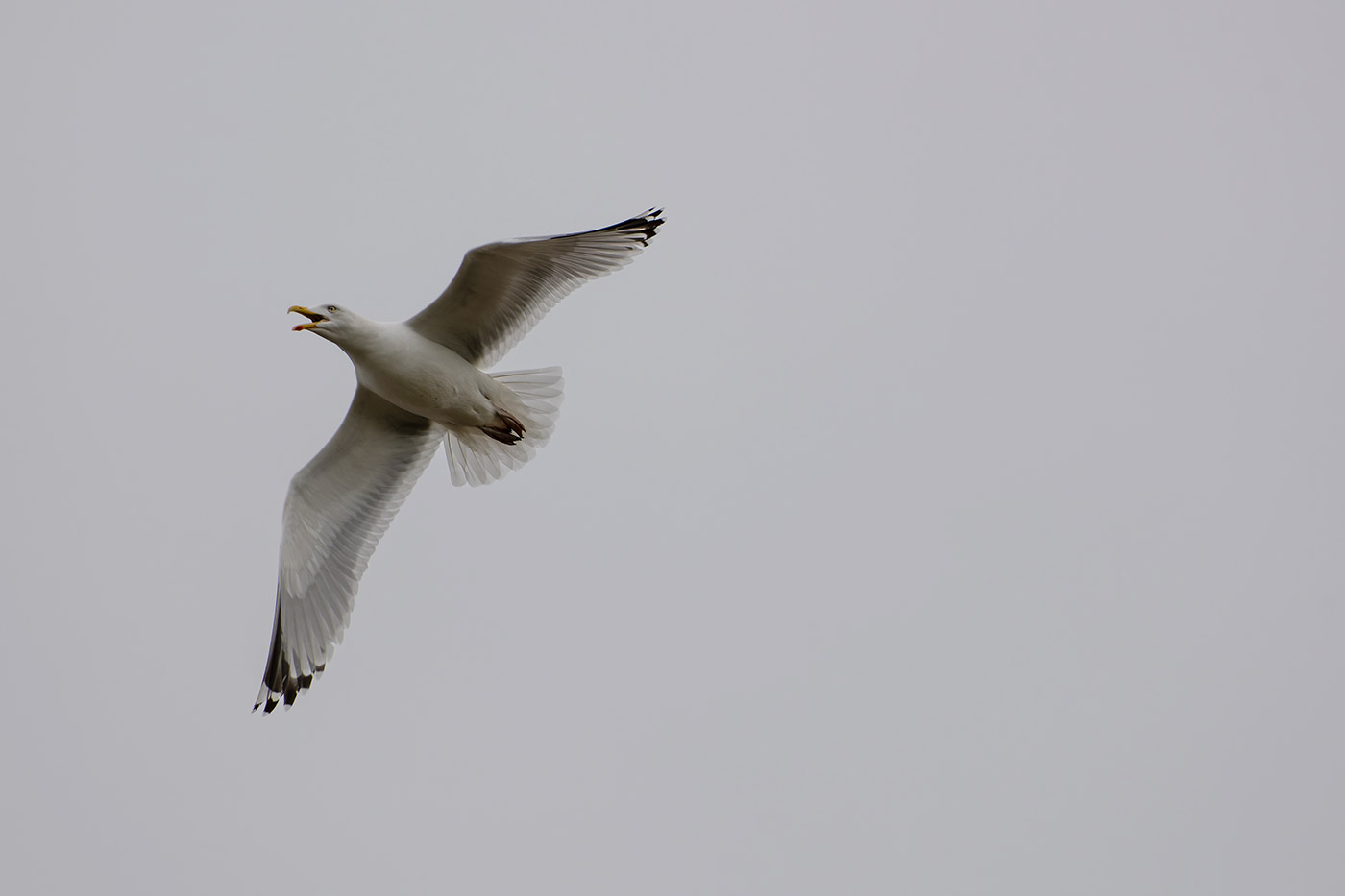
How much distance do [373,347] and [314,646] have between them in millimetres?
2202

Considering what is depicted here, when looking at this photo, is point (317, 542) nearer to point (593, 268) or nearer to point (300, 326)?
point (300, 326)

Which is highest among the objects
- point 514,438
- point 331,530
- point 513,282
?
point 513,282

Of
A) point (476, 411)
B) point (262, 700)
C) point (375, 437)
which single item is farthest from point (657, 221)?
point (262, 700)

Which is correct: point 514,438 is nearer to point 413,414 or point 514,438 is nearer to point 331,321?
Result: point 413,414

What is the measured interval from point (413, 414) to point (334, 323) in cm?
113

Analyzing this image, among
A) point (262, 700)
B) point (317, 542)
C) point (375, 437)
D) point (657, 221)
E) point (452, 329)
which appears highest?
point (657, 221)

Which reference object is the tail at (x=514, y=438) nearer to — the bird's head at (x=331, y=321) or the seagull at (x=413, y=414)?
the seagull at (x=413, y=414)

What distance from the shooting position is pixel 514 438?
28.9 feet

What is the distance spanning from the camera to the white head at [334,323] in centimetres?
816

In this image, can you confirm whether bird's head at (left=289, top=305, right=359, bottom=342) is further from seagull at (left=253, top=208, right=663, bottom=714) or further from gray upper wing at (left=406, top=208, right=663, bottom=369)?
gray upper wing at (left=406, top=208, right=663, bottom=369)

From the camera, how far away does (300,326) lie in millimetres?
8039

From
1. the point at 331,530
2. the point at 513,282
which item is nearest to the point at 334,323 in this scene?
the point at 513,282

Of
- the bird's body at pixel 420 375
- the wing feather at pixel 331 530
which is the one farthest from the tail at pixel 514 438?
the wing feather at pixel 331 530

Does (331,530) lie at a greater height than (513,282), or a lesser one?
lesser
